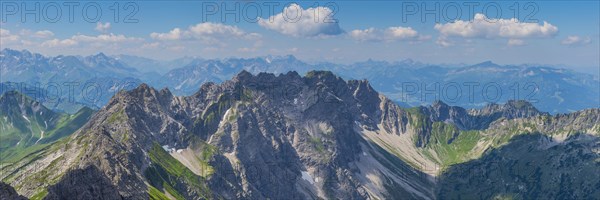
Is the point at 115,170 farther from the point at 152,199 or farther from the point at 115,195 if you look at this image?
the point at 115,195

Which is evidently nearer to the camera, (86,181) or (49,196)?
(49,196)

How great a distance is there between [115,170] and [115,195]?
176 feet

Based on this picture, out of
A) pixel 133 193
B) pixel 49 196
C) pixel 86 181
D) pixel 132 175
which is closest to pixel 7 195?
pixel 49 196

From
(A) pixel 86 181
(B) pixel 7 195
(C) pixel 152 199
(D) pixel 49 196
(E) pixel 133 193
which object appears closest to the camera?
(B) pixel 7 195

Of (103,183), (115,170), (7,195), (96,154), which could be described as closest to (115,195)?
(103,183)

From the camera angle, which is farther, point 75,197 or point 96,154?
point 96,154

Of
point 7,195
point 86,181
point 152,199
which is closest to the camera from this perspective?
point 7,195

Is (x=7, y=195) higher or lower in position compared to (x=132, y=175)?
higher

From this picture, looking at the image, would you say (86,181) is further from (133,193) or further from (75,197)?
(133,193)

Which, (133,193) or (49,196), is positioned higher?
(49,196)

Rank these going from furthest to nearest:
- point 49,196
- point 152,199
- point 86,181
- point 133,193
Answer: point 152,199 < point 133,193 < point 86,181 < point 49,196

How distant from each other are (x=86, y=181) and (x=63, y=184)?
631 cm

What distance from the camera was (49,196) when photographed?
4911 inches

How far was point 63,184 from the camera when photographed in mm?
129875
